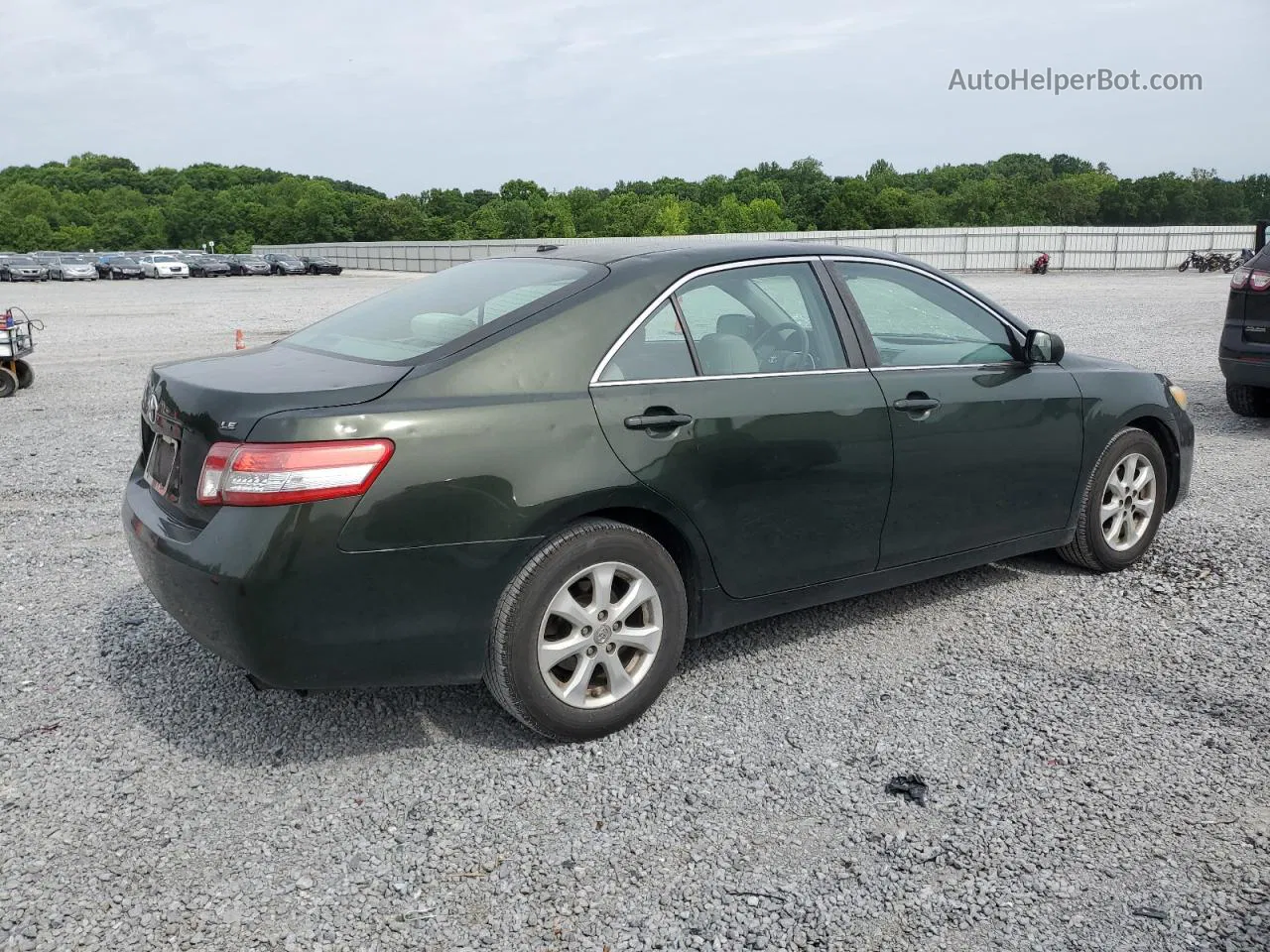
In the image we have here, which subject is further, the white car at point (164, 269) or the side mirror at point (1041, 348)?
the white car at point (164, 269)

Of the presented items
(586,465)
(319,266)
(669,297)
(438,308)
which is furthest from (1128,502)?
(319,266)

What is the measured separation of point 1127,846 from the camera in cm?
306

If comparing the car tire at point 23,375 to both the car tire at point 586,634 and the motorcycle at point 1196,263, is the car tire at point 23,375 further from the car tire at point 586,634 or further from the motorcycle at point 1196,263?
the motorcycle at point 1196,263

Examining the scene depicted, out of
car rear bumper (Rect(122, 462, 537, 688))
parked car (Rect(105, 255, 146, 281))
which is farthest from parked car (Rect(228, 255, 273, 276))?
car rear bumper (Rect(122, 462, 537, 688))

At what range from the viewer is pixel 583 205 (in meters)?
116

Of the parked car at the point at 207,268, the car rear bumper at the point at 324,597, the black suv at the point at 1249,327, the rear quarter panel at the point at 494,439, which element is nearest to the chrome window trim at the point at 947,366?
the rear quarter panel at the point at 494,439

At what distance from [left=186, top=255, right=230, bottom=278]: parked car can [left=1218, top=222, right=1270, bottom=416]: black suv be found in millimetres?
57179

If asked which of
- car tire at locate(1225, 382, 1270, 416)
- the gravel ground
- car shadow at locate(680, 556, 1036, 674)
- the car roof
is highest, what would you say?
the car roof

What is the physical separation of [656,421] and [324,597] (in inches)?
47.2

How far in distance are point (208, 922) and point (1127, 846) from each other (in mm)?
2444

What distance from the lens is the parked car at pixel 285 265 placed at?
201 ft

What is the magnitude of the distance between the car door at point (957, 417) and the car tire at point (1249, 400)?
5880mm

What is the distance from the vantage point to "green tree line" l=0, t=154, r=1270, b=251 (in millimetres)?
103562

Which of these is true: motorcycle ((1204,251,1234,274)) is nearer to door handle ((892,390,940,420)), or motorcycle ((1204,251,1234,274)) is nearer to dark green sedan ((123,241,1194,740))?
dark green sedan ((123,241,1194,740))
